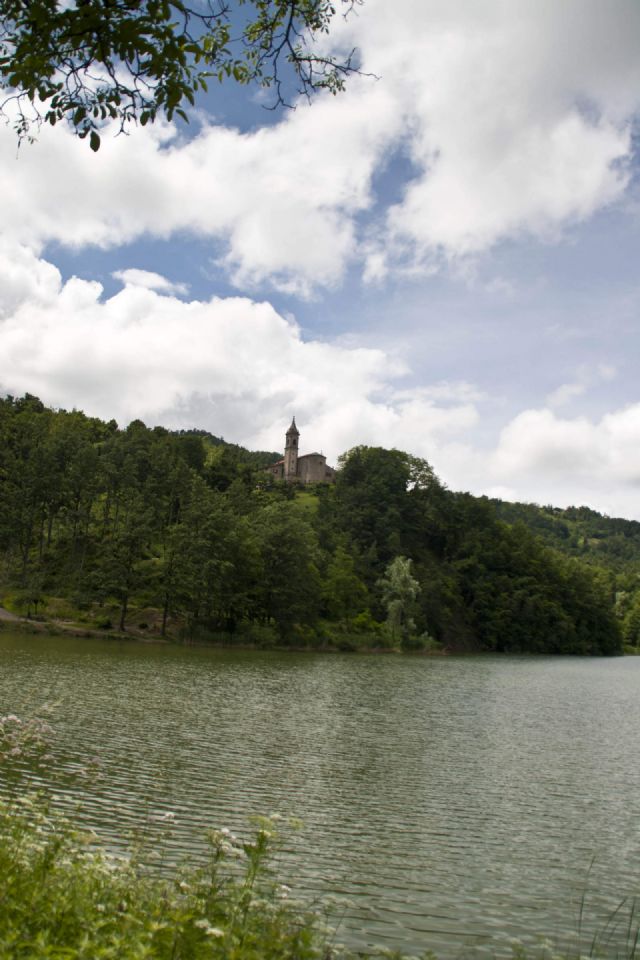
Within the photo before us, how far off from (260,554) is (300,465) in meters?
109

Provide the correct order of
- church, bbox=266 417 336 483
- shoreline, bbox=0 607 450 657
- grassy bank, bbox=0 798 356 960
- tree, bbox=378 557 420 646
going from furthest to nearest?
church, bbox=266 417 336 483 → tree, bbox=378 557 420 646 → shoreline, bbox=0 607 450 657 → grassy bank, bbox=0 798 356 960

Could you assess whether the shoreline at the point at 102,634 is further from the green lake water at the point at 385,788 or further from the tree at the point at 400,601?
the green lake water at the point at 385,788

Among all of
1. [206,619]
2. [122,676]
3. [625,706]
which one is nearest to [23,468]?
[206,619]

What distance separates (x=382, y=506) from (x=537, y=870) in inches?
4598

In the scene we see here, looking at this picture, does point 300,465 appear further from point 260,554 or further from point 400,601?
point 260,554

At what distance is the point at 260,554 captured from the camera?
274 feet

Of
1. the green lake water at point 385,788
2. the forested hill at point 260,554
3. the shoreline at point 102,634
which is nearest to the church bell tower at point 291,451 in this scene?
the forested hill at point 260,554

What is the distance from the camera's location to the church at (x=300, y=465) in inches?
7451

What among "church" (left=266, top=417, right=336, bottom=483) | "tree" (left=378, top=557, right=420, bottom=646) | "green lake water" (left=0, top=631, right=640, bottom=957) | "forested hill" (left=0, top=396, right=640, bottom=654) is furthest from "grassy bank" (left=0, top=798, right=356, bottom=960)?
"church" (left=266, top=417, right=336, bottom=483)

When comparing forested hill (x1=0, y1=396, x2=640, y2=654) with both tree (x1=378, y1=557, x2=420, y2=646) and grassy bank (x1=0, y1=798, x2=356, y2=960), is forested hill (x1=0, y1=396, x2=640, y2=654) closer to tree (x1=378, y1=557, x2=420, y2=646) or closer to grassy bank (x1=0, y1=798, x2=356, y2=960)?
tree (x1=378, y1=557, x2=420, y2=646)

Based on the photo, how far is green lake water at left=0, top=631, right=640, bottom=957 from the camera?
11.5 metres

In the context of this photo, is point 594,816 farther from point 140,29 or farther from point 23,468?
point 23,468

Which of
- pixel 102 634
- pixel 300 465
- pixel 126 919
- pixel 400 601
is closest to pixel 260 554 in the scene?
pixel 400 601

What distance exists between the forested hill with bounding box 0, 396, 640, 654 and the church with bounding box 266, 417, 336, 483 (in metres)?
39.7
